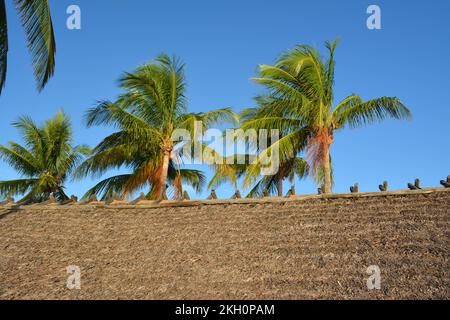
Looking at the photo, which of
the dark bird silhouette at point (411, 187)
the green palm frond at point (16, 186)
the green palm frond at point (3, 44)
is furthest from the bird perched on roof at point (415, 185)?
the green palm frond at point (16, 186)

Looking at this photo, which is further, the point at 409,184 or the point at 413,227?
the point at 409,184

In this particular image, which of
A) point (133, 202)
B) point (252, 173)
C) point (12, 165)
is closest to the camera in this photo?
point (133, 202)

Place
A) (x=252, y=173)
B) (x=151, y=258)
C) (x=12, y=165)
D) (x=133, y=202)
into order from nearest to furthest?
(x=151, y=258) → (x=133, y=202) → (x=252, y=173) → (x=12, y=165)

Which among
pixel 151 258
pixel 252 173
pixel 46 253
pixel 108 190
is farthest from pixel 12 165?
pixel 151 258

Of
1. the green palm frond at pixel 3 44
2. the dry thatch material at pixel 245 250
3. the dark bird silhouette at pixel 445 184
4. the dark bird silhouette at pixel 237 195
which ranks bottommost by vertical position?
the dry thatch material at pixel 245 250

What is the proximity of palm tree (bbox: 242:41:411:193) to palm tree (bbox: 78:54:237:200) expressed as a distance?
2.23 metres

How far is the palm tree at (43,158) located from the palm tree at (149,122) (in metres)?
3.51

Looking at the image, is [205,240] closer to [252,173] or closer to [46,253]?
[46,253]

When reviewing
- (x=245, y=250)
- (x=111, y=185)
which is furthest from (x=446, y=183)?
(x=111, y=185)

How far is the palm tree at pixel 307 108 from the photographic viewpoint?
1274 cm

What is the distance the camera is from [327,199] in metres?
7.72

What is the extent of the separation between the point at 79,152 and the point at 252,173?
9477mm

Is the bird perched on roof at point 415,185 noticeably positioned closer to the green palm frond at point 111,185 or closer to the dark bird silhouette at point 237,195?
the dark bird silhouette at point 237,195
